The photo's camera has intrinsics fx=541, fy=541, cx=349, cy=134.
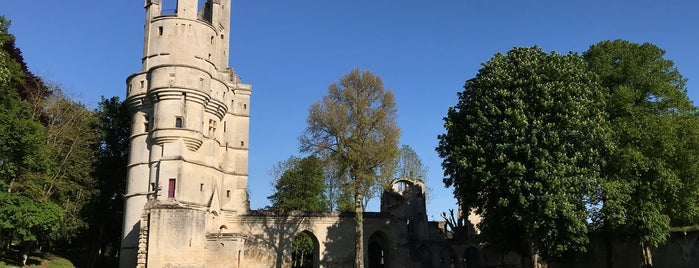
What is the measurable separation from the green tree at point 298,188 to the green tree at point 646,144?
3030cm

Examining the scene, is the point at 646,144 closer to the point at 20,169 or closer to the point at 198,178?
the point at 198,178

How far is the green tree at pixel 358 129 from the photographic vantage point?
1162 inches

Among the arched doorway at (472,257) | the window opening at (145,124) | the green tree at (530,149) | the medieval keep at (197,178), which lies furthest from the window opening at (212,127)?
the arched doorway at (472,257)

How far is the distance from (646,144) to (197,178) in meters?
24.3

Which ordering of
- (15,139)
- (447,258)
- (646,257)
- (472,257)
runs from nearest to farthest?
(15,139)
(646,257)
(447,258)
(472,257)

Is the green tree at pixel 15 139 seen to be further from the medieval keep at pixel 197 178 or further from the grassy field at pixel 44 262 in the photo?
the medieval keep at pixel 197 178

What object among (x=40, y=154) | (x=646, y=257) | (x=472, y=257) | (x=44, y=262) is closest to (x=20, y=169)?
(x=40, y=154)

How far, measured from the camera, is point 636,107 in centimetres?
2581

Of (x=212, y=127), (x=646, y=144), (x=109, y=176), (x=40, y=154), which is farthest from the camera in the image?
(x=109, y=176)

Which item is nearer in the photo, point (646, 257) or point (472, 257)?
point (646, 257)

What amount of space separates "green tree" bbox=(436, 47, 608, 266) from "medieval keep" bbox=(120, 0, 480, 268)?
1374cm

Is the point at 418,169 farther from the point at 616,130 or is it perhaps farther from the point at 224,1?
the point at 616,130

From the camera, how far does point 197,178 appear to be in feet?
108

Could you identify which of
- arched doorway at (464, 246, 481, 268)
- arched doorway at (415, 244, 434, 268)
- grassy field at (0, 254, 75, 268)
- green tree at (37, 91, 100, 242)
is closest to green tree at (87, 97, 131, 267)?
green tree at (37, 91, 100, 242)
